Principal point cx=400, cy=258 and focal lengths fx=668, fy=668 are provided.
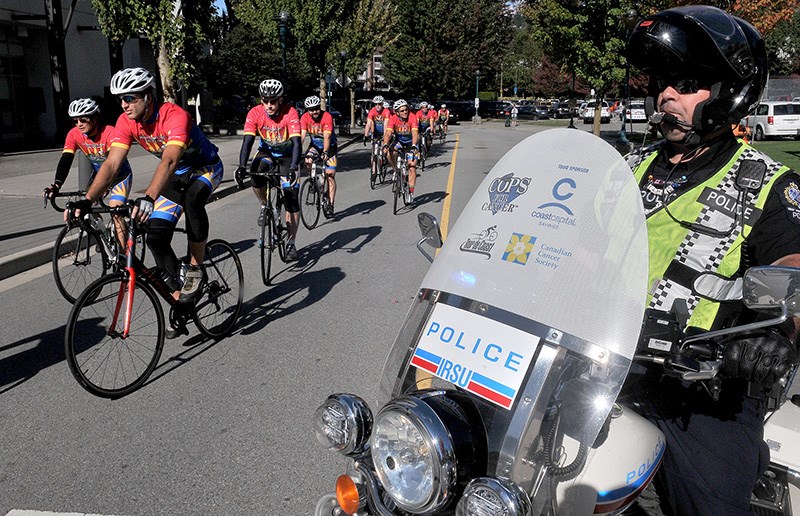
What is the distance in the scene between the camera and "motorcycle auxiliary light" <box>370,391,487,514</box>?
1550 mm

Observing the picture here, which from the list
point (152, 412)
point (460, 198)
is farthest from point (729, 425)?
point (460, 198)

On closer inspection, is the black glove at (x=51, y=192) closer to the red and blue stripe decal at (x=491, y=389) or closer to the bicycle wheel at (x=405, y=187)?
the red and blue stripe decal at (x=491, y=389)

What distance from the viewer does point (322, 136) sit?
11.9m

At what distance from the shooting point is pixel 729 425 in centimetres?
203

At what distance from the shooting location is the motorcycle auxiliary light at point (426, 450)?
1550 millimetres

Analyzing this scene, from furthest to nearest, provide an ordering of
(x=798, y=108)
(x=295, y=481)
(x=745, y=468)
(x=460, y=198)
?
(x=798, y=108), (x=460, y=198), (x=295, y=481), (x=745, y=468)

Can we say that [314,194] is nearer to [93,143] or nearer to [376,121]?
[93,143]

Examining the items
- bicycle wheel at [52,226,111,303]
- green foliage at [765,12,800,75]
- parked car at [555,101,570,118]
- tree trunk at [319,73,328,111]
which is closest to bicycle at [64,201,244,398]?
bicycle wheel at [52,226,111,303]

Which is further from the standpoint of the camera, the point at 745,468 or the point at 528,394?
the point at 745,468

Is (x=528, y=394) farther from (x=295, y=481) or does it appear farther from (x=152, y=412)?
(x=152, y=412)

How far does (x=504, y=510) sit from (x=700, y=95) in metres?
1.55

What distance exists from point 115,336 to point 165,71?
35.3ft

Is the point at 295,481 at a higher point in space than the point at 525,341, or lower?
lower

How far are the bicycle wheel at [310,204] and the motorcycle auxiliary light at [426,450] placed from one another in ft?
29.6
